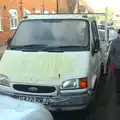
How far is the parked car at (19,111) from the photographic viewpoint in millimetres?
3486

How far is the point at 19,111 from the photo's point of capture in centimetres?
366

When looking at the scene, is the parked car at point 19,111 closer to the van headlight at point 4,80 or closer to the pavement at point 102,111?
the van headlight at point 4,80

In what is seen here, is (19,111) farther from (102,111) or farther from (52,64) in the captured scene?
(102,111)

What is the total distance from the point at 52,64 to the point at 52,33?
3.57ft

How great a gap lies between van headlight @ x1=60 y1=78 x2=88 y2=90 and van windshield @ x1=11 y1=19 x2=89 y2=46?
1.05 m

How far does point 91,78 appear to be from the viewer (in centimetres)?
663

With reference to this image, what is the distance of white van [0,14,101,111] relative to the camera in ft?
20.3

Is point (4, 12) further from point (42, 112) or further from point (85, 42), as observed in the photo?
point (42, 112)

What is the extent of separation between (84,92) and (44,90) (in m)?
0.69

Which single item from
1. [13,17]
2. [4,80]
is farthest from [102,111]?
[13,17]

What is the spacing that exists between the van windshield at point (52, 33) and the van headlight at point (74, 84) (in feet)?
3.46

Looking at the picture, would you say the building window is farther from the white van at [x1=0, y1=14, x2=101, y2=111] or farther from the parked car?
the parked car

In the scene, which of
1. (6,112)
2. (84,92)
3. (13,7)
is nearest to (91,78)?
(84,92)

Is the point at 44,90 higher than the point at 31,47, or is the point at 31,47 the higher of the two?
the point at 31,47
